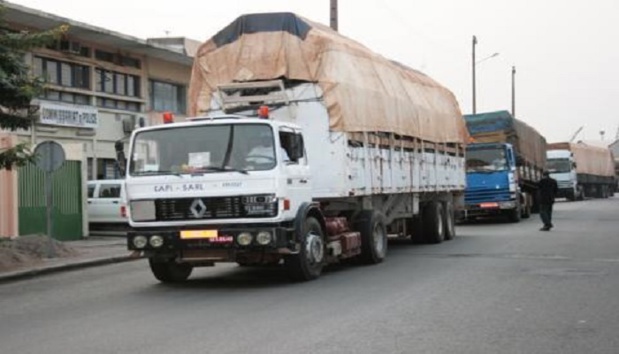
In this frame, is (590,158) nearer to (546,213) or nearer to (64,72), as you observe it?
(546,213)

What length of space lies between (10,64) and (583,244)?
12.5 m

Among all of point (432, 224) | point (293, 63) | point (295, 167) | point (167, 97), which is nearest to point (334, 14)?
point (432, 224)

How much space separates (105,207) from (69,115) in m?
3.55

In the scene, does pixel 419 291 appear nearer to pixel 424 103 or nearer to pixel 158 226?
pixel 158 226

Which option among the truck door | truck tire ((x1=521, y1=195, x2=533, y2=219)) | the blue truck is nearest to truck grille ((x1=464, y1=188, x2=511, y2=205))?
the blue truck

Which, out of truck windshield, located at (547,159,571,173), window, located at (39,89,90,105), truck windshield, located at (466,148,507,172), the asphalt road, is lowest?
the asphalt road

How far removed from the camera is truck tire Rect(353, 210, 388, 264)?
14.6 metres

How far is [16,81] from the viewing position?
562 inches

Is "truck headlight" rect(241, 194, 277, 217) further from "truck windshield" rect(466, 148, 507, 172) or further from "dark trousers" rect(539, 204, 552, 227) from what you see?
"truck windshield" rect(466, 148, 507, 172)

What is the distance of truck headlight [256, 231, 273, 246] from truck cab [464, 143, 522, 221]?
1745cm

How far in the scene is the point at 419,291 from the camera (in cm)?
1102

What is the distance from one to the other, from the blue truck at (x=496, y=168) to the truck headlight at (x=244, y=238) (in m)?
16.8

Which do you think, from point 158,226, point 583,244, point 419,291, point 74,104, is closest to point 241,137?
point 158,226

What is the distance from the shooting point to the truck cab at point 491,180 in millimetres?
27812
